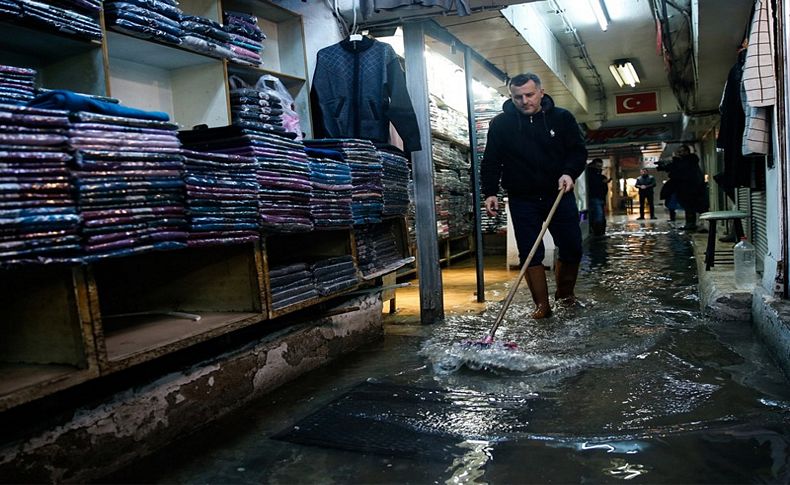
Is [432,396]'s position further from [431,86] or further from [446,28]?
[431,86]

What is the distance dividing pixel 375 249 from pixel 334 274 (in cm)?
79

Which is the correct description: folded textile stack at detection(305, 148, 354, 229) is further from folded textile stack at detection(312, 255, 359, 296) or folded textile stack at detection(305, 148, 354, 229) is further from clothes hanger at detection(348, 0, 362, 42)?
clothes hanger at detection(348, 0, 362, 42)

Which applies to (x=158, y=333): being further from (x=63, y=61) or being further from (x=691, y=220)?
(x=691, y=220)

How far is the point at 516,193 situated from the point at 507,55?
3047 millimetres

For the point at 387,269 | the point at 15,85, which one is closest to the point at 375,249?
the point at 387,269

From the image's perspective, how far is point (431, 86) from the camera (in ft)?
28.2

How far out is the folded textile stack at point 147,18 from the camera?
308cm

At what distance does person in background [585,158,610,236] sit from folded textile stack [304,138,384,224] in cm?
1129

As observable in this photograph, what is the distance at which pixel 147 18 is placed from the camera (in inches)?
127

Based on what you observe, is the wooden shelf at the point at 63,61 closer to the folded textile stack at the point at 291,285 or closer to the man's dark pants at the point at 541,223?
the folded textile stack at the point at 291,285

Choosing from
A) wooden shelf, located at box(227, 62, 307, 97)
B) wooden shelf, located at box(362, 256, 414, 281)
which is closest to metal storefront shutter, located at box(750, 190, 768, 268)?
wooden shelf, located at box(362, 256, 414, 281)

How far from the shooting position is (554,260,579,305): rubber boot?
5.38 metres

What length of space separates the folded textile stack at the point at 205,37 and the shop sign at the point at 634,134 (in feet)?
64.7

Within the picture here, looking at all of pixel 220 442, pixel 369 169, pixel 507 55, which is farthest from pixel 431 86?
pixel 220 442
